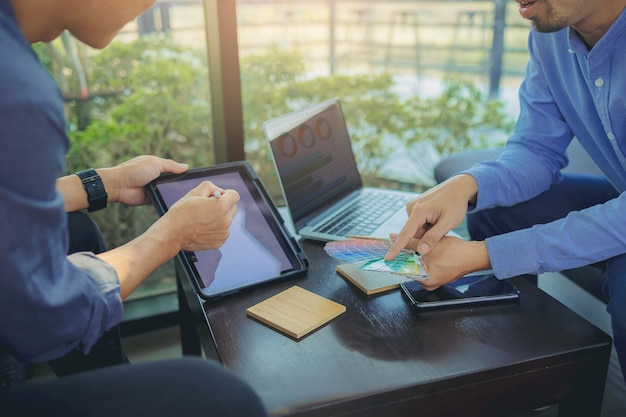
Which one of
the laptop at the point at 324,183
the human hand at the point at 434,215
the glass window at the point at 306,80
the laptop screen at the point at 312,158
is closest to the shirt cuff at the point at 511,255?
the human hand at the point at 434,215

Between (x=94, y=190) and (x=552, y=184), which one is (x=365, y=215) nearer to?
(x=552, y=184)

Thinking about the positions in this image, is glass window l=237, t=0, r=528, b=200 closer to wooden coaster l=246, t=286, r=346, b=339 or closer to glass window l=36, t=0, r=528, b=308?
glass window l=36, t=0, r=528, b=308

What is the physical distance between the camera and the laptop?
148cm

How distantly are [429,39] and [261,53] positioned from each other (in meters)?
0.99

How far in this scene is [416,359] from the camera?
3.19 feet

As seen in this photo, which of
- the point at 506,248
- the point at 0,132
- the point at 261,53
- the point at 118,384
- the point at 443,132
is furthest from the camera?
the point at 443,132

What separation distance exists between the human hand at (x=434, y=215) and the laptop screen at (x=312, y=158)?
0.30 meters

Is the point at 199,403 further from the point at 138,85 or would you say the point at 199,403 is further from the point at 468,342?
the point at 138,85

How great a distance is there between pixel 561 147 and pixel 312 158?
67 centimetres

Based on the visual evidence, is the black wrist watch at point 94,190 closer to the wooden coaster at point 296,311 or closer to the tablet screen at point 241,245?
the tablet screen at point 241,245

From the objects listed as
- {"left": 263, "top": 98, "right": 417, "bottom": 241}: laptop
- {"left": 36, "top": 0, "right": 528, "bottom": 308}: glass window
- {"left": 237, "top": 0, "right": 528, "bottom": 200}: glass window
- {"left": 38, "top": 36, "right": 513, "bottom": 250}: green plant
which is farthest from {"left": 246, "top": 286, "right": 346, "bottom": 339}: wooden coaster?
{"left": 237, "top": 0, "right": 528, "bottom": 200}: glass window

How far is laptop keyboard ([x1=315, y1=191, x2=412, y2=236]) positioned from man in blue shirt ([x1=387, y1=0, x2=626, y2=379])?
19cm

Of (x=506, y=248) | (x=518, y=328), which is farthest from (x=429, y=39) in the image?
(x=518, y=328)

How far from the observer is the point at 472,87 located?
2.88 m
